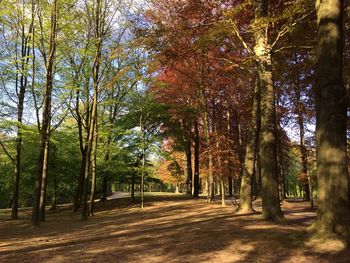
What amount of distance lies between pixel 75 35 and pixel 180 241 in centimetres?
1323

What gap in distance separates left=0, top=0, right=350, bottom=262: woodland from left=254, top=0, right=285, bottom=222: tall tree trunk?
39mm

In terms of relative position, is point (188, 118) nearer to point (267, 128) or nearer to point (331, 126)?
point (267, 128)

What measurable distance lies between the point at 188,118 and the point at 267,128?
15.1 m

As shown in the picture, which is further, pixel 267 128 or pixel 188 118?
pixel 188 118

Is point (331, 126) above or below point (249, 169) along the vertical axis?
above

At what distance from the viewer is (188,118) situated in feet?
85.4

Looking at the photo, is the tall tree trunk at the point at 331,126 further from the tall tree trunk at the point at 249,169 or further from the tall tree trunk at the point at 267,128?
the tall tree trunk at the point at 249,169

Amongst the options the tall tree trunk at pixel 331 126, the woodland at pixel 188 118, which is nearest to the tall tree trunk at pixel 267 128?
the woodland at pixel 188 118

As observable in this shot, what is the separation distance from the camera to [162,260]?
671 centimetres

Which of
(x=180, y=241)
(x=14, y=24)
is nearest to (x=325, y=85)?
(x=180, y=241)

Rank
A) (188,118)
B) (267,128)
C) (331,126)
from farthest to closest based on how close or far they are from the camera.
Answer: (188,118)
(267,128)
(331,126)

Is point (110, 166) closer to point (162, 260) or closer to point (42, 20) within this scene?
point (42, 20)

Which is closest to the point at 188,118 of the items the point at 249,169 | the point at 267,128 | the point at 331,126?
the point at 249,169

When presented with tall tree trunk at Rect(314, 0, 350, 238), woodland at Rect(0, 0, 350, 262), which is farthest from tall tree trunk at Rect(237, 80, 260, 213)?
tall tree trunk at Rect(314, 0, 350, 238)
